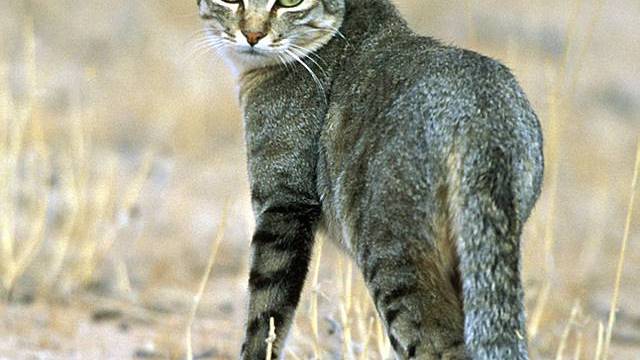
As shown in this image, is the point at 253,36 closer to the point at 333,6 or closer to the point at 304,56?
the point at 304,56

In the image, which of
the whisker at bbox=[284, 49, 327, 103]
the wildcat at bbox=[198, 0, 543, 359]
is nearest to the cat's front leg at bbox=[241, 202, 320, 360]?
the wildcat at bbox=[198, 0, 543, 359]

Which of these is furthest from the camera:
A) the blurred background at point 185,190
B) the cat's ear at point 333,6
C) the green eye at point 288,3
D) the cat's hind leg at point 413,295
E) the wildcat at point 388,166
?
the blurred background at point 185,190

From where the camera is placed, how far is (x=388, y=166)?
4.91 meters

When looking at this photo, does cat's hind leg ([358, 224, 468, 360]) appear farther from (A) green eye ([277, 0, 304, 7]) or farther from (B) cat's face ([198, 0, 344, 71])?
(A) green eye ([277, 0, 304, 7])

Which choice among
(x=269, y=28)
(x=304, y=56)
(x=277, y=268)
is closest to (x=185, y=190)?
(x=304, y=56)

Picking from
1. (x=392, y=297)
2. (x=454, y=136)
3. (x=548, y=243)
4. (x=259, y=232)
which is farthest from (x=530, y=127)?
(x=548, y=243)

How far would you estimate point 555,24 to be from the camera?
48.9 feet

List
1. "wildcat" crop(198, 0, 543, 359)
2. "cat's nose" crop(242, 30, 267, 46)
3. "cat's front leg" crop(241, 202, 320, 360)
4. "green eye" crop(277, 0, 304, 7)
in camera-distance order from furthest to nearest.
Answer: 1. "green eye" crop(277, 0, 304, 7)
2. "cat's nose" crop(242, 30, 267, 46)
3. "cat's front leg" crop(241, 202, 320, 360)
4. "wildcat" crop(198, 0, 543, 359)

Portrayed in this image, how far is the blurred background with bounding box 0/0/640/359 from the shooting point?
294 inches

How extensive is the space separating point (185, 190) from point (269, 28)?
5.59 metres

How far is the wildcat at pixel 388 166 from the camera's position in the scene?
468 centimetres

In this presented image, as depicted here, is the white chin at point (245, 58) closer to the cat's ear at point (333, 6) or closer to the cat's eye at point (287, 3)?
the cat's eye at point (287, 3)

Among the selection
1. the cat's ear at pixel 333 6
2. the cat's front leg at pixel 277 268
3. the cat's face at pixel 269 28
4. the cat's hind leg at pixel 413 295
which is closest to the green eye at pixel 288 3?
the cat's face at pixel 269 28

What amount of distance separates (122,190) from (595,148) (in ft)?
14.4
